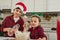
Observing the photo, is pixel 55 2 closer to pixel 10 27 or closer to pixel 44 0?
pixel 44 0

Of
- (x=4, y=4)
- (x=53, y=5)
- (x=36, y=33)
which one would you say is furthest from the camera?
(x=53, y=5)

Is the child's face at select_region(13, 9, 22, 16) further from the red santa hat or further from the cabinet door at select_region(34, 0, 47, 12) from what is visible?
the cabinet door at select_region(34, 0, 47, 12)

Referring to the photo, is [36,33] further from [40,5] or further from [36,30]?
[40,5]

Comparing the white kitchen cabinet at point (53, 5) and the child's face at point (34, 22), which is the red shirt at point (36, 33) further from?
the white kitchen cabinet at point (53, 5)

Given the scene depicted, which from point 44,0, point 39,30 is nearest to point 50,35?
point 39,30

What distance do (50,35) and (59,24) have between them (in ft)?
0.82

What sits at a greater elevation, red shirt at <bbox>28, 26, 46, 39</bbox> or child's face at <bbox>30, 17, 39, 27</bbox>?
child's face at <bbox>30, 17, 39, 27</bbox>

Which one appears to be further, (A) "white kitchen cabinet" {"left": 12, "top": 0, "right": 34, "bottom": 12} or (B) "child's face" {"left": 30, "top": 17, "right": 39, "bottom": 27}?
(A) "white kitchen cabinet" {"left": 12, "top": 0, "right": 34, "bottom": 12}

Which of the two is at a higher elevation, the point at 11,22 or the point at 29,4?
the point at 29,4

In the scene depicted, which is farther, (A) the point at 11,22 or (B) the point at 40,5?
(B) the point at 40,5

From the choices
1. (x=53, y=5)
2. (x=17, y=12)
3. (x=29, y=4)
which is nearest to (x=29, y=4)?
(x=29, y=4)

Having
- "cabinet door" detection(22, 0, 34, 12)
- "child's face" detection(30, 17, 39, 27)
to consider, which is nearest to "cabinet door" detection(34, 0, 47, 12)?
"cabinet door" detection(22, 0, 34, 12)

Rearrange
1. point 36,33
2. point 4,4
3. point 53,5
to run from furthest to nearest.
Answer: point 53,5 → point 4,4 → point 36,33

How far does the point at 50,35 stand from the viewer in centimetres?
94
